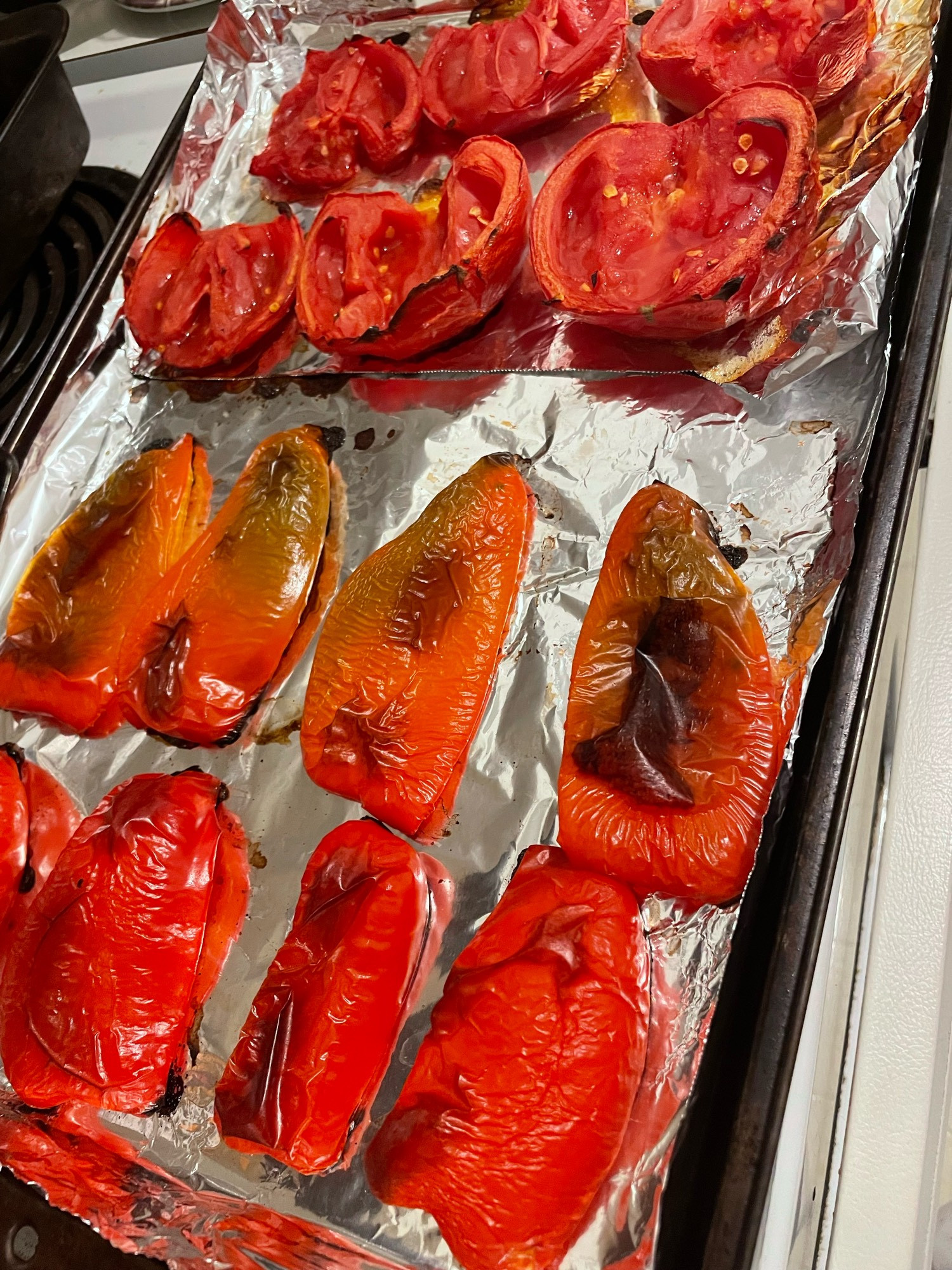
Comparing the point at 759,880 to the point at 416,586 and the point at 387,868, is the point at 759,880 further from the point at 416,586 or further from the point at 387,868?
the point at 416,586

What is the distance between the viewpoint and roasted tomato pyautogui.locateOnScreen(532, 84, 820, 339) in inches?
63.7

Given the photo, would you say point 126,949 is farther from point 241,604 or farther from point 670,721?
point 670,721

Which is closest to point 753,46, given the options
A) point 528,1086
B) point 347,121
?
point 347,121

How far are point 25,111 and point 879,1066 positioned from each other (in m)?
2.66

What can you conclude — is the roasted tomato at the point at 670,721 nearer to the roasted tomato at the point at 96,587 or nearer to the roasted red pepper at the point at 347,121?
the roasted tomato at the point at 96,587

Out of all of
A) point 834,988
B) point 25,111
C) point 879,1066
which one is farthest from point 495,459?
point 25,111

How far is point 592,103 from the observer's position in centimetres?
213

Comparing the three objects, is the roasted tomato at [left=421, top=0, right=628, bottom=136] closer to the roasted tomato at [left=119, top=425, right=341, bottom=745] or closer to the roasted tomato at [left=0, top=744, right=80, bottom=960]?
the roasted tomato at [left=119, top=425, right=341, bottom=745]

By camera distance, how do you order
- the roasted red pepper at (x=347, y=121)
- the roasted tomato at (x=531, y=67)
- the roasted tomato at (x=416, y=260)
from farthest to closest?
the roasted red pepper at (x=347, y=121) < the roasted tomato at (x=531, y=67) < the roasted tomato at (x=416, y=260)

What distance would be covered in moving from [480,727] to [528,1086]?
0.59m

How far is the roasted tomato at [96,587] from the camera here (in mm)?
1857

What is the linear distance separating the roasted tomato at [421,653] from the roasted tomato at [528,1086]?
1.04 ft

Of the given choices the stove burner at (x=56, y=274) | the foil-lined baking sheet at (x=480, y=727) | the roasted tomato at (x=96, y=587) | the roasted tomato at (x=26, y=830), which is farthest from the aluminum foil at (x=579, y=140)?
the roasted tomato at (x=26, y=830)

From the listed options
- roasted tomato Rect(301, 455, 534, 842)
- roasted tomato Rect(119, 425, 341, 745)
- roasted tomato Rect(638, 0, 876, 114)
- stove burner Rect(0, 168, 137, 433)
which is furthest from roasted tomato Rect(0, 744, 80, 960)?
roasted tomato Rect(638, 0, 876, 114)
